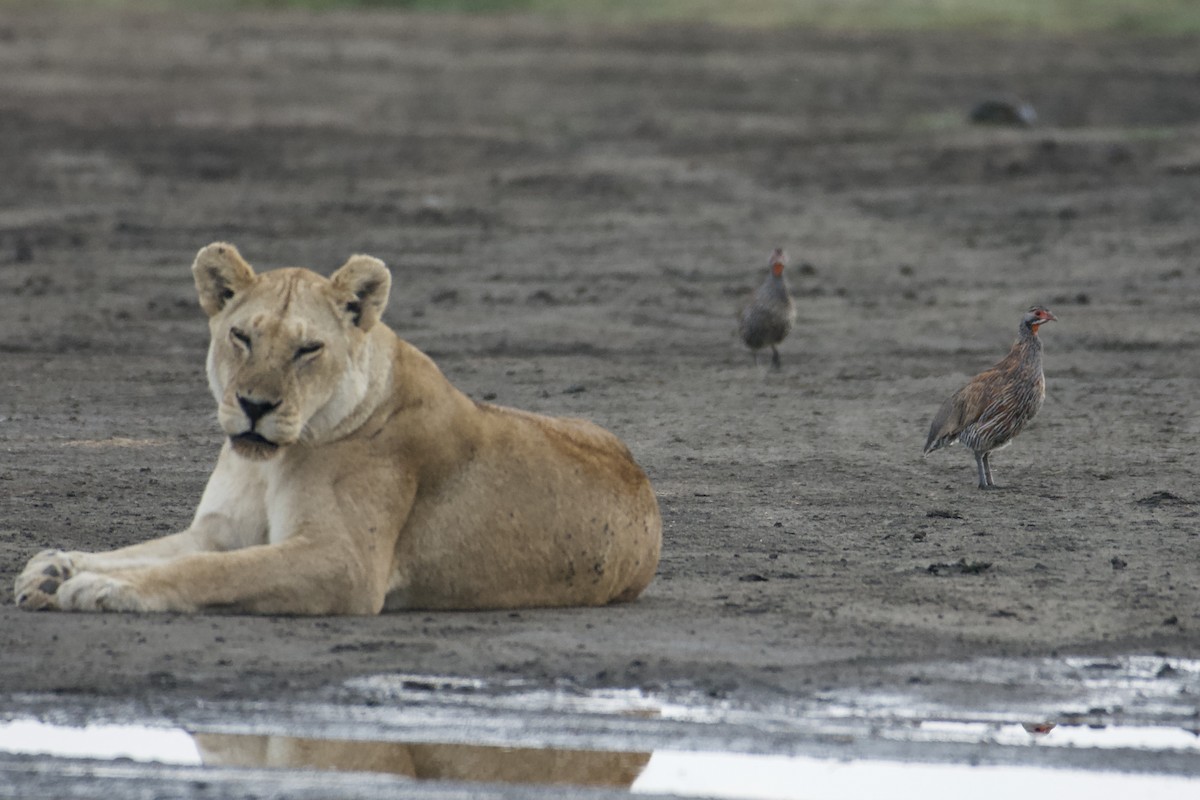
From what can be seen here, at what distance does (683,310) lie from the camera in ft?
46.0

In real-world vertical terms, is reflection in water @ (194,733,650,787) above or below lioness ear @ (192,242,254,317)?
below

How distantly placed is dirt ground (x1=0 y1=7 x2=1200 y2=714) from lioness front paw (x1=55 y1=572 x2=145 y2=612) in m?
0.10

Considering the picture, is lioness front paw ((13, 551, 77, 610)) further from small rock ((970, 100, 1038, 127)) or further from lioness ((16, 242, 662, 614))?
small rock ((970, 100, 1038, 127))

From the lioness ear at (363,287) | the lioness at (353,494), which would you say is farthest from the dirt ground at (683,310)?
the lioness ear at (363,287)

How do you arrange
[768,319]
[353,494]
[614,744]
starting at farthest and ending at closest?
[768,319], [353,494], [614,744]

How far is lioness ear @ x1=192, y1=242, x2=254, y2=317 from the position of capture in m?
6.17

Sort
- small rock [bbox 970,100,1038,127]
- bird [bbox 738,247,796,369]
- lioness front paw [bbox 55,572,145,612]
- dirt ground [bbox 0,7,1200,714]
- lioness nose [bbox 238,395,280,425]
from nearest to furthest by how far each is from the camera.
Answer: lioness nose [bbox 238,395,280,425], lioness front paw [bbox 55,572,145,612], dirt ground [bbox 0,7,1200,714], bird [bbox 738,247,796,369], small rock [bbox 970,100,1038,127]

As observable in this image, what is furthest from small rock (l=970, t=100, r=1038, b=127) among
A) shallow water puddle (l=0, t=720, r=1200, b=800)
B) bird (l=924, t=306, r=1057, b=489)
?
shallow water puddle (l=0, t=720, r=1200, b=800)

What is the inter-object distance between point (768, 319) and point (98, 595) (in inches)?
262

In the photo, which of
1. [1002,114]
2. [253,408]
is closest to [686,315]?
[253,408]

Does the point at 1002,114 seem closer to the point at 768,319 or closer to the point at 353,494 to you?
the point at 768,319

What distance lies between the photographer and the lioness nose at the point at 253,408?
592 cm

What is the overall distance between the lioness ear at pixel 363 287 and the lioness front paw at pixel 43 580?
3.58 feet

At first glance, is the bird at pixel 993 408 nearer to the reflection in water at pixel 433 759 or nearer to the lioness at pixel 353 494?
the lioness at pixel 353 494
